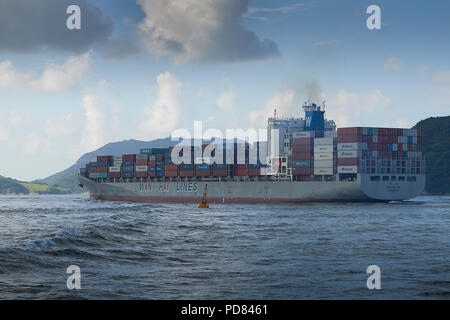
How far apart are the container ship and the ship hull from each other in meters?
0.17

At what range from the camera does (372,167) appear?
9456cm

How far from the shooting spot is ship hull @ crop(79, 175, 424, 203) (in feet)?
311

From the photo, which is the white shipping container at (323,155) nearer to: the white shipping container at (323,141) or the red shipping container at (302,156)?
the red shipping container at (302,156)

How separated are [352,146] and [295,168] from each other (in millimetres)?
11464

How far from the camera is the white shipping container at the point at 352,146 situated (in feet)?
308

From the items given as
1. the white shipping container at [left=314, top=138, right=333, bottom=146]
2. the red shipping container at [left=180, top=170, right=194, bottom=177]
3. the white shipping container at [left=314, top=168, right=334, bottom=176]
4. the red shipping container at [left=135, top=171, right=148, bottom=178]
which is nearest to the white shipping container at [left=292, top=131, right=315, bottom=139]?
the white shipping container at [left=314, top=138, right=333, bottom=146]

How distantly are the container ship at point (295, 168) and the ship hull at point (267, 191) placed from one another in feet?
0.55

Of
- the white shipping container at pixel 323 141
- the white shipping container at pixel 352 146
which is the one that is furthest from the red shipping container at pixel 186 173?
the white shipping container at pixel 352 146

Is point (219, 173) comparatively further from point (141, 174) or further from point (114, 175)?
point (114, 175)

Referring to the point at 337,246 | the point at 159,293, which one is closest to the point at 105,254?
the point at 159,293

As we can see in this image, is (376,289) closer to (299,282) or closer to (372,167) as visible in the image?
(299,282)

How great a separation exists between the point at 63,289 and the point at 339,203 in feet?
258

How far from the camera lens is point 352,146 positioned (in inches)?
3716

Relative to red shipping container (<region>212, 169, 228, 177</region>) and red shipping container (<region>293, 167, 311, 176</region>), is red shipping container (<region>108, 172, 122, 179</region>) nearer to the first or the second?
red shipping container (<region>212, 169, 228, 177</region>)
